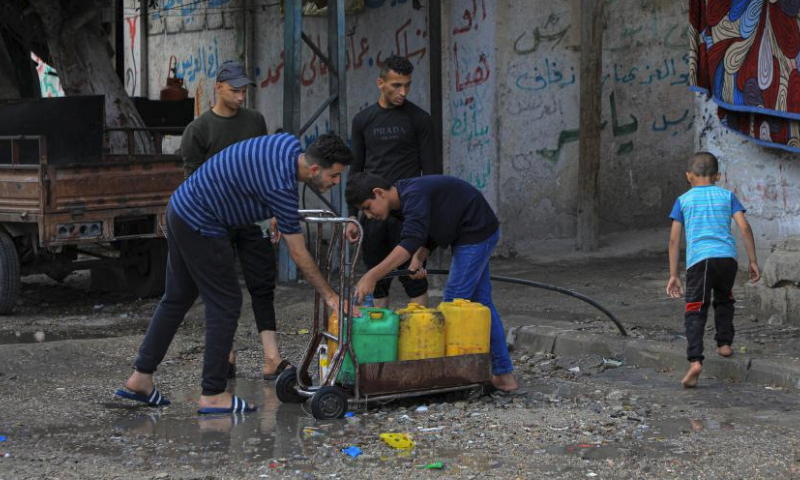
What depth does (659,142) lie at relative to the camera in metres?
13.9

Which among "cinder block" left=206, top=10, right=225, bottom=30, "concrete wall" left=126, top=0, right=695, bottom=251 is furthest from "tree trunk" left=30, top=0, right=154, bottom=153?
"cinder block" left=206, top=10, right=225, bottom=30

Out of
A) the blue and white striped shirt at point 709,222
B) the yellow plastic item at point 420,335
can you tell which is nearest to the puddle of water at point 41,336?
the yellow plastic item at point 420,335

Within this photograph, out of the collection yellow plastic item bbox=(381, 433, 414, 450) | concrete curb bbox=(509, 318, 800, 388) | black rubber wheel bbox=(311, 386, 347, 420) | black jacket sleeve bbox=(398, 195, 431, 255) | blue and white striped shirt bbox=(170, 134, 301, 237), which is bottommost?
concrete curb bbox=(509, 318, 800, 388)

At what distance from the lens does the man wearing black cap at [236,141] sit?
7289 millimetres

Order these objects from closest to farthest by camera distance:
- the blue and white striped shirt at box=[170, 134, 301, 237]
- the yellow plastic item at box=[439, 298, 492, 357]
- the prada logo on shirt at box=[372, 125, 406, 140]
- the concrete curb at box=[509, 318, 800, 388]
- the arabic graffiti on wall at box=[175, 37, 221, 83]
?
the blue and white striped shirt at box=[170, 134, 301, 237]
the yellow plastic item at box=[439, 298, 492, 357]
the concrete curb at box=[509, 318, 800, 388]
the prada logo on shirt at box=[372, 125, 406, 140]
the arabic graffiti on wall at box=[175, 37, 221, 83]

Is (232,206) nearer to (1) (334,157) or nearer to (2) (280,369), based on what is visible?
(1) (334,157)

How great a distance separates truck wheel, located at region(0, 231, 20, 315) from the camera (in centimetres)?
1038

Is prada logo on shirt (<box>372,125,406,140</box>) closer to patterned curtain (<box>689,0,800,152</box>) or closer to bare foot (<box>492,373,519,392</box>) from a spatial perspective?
bare foot (<box>492,373,519,392</box>)

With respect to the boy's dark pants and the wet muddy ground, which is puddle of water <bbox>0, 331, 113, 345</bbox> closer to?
the wet muddy ground

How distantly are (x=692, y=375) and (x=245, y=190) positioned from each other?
9.20 feet

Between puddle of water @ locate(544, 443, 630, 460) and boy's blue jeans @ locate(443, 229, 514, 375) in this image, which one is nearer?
puddle of water @ locate(544, 443, 630, 460)

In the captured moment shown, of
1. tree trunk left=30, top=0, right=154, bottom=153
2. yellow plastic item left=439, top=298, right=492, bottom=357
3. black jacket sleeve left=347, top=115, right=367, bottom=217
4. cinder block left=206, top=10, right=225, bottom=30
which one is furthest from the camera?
cinder block left=206, top=10, right=225, bottom=30

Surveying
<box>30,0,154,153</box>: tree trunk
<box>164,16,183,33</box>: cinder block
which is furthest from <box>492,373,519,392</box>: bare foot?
<box>164,16,183,33</box>: cinder block

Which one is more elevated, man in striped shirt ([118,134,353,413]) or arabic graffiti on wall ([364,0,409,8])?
arabic graffiti on wall ([364,0,409,8])
